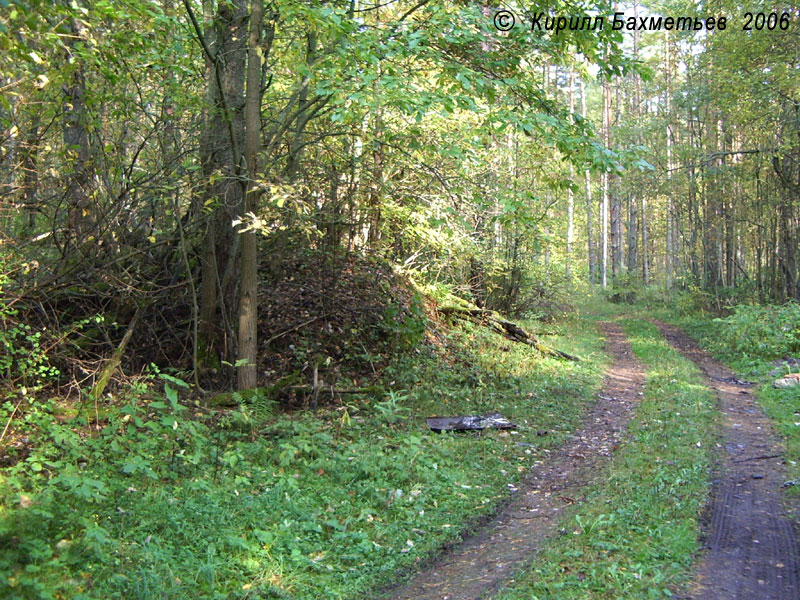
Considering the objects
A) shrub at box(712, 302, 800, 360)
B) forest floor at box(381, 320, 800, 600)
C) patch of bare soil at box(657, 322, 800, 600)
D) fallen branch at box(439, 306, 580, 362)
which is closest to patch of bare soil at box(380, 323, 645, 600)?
forest floor at box(381, 320, 800, 600)

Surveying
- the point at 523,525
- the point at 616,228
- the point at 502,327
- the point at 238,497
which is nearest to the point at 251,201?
the point at 238,497

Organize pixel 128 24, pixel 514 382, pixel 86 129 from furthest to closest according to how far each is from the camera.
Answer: pixel 514 382 → pixel 128 24 → pixel 86 129

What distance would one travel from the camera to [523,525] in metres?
5.62

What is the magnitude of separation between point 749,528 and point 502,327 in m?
9.80

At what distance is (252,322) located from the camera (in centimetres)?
807

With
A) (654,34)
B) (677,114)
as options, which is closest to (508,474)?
(677,114)

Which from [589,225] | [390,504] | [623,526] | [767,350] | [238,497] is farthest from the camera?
[589,225]

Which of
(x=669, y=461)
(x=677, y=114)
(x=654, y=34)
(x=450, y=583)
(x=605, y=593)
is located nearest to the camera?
(x=605, y=593)

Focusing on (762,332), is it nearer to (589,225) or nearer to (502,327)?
(502,327)

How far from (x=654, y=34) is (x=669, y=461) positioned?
105ft

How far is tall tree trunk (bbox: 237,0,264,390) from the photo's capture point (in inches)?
292

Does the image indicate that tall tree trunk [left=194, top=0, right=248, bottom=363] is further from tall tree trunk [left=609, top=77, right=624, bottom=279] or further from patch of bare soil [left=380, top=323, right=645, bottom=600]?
tall tree trunk [left=609, top=77, right=624, bottom=279]

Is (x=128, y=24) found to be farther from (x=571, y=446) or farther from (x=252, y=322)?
(x=571, y=446)

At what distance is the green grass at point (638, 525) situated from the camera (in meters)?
4.22
